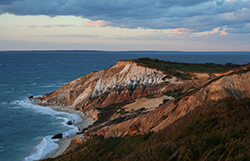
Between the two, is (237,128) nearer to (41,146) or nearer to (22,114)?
(41,146)

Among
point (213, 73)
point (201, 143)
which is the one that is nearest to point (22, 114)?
point (213, 73)

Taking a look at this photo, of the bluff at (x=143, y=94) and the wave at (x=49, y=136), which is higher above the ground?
the bluff at (x=143, y=94)

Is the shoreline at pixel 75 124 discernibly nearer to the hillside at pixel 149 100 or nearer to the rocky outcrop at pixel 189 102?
the hillside at pixel 149 100

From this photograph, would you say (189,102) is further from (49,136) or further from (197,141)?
(49,136)

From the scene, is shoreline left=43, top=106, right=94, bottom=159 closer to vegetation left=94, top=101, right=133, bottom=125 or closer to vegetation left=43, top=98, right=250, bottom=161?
vegetation left=94, top=101, right=133, bottom=125

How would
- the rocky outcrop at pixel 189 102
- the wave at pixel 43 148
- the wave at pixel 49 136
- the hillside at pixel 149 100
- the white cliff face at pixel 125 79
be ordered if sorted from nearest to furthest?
1. the hillside at pixel 149 100
2. the rocky outcrop at pixel 189 102
3. the wave at pixel 43 148
4. the wave at pixel 49 136
5. the white cliff face at pixel 125 79

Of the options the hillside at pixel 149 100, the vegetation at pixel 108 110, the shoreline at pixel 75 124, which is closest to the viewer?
the hillside at pixel 149 100

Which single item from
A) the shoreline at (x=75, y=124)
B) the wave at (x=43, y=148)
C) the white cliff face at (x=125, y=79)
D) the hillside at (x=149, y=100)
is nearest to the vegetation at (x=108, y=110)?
the hillside at (x=149, y=100)
